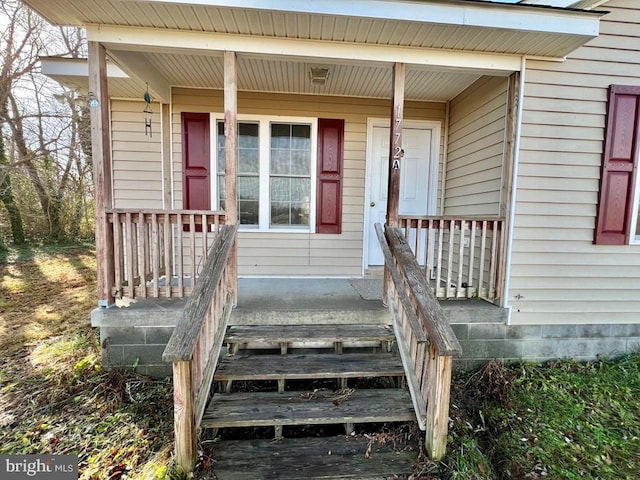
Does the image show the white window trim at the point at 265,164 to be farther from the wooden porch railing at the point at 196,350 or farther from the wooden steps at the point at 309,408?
the wooden steps at the point at 309,408

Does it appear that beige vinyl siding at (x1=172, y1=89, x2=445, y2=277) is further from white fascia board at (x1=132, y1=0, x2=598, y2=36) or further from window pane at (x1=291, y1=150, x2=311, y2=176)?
white fascia board at (x1=132, y1=0, x2=598, y2=36)

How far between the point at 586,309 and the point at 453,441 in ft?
6.98

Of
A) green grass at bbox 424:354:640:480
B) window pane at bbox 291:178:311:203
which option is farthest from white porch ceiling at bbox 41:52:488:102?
green grass at bbox 424:354:640:480

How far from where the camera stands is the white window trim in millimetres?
4066

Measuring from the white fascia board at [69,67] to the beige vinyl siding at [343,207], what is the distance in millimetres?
834

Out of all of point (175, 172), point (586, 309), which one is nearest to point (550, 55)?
point (586, 309)

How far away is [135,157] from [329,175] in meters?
2.40

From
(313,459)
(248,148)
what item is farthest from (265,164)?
(313,459)

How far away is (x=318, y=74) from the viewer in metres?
3.41

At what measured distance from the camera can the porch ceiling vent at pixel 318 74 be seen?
3319mm

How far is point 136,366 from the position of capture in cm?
282

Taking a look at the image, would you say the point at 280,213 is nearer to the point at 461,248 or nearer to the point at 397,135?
the point at 397,135

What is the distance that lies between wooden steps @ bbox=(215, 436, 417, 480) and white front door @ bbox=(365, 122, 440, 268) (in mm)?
2625

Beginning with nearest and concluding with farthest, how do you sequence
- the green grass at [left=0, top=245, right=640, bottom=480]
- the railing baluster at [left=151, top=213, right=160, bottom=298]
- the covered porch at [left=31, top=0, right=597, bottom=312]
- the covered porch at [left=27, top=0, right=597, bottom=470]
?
the green grass at [left=0, top=245, right=640, bottom=480] < the covered porch at [left=27, top=0, right=597, bottom=470] < the covered porch at [left=31, top=0, right=597, bottom=312] < the railing baluster at [left=151, top=213, right=160, bottom=298]
